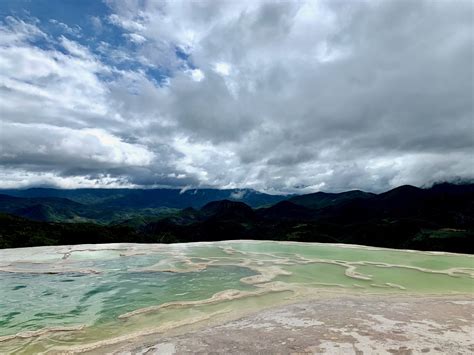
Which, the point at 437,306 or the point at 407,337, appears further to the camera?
the point at 437,306

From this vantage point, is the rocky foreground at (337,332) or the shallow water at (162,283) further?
the shallow water at (162,283)

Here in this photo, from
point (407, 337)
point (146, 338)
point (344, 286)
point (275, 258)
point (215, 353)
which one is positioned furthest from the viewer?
point (275, 258)

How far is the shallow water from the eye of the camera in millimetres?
9250

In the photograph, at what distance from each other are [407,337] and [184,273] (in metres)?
11.3

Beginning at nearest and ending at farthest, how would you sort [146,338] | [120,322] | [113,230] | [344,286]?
[146,338]
[120,322]
[344,286]
[113,230]

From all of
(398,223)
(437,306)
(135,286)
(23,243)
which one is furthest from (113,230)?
(398,223)

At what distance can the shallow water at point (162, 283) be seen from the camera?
9250 mm

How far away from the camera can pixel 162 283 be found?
14188 millimetres

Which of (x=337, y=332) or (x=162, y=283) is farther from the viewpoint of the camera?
(x=162, y=283)

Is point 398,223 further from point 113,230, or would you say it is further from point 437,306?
point 437,306

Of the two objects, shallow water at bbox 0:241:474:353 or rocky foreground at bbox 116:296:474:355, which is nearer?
rocky foreground at bbox 116:296:474:355

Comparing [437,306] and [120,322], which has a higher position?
[437,306]

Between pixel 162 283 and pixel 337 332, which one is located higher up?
pixel 337 332

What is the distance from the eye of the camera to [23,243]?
85.2 m
